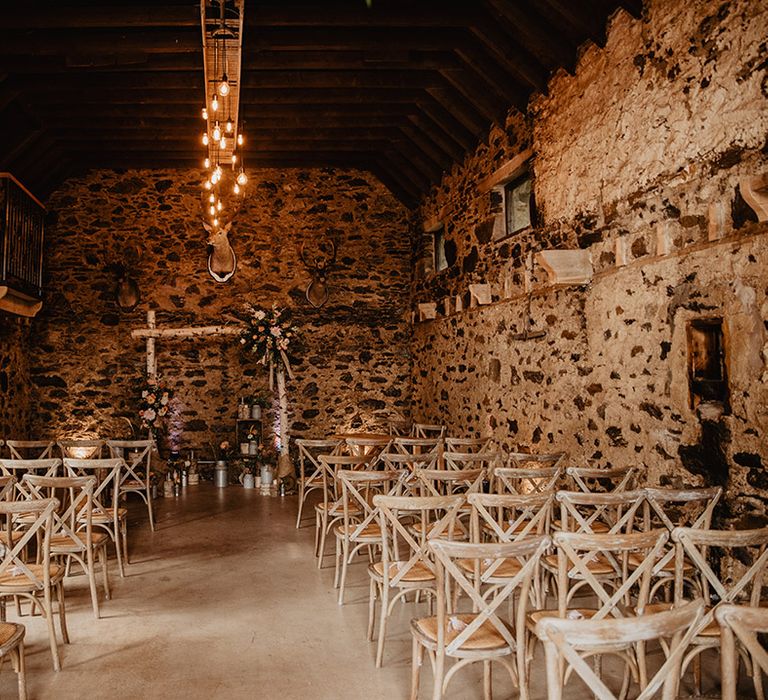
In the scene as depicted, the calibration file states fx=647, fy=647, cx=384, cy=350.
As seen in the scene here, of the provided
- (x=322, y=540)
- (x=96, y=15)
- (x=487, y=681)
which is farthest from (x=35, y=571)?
(x=96, y=15)

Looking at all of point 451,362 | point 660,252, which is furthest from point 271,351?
point 660,252

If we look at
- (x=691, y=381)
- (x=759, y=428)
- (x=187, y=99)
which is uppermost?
(x=187, y=99)

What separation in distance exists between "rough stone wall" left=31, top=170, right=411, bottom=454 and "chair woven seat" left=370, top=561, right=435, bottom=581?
631 cm

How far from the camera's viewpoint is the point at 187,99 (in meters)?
7.25

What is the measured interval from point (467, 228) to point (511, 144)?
4.55 feet

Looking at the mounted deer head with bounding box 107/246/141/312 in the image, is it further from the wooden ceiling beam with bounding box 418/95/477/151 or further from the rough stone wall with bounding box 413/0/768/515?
the rough stone wall with bounding box 413/0/768/515

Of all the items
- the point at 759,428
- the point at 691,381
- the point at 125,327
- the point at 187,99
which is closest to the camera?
the point at 759,428

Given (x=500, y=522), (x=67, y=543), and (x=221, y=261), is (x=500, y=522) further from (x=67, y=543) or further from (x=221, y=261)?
(x=221, y=261)

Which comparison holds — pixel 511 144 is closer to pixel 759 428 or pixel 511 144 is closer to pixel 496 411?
pixel 496 411

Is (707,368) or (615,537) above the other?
(707,368)

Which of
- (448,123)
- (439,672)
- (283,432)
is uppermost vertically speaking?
(448,123)

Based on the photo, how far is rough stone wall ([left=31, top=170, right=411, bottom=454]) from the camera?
943 cm

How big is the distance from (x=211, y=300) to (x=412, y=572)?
23.3ft

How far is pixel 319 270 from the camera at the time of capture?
9.94m
